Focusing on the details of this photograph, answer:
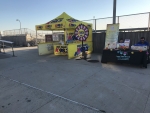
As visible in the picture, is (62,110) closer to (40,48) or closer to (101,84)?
(101,84)

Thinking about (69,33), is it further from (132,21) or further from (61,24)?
(132,21)

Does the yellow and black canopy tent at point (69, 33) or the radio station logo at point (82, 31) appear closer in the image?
the radio station logo at point (82, 31)

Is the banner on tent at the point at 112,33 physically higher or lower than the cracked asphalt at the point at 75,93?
higher

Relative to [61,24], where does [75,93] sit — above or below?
below

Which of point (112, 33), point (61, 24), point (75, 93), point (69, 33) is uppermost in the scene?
point (61, 24)

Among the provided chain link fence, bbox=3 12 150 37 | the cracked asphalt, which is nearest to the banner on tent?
chain link fence, bbox=3 12 150 37

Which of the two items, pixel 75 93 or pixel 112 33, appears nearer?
pixel 75 93

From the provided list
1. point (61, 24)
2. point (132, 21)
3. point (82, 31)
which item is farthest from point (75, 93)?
point (132, 21)

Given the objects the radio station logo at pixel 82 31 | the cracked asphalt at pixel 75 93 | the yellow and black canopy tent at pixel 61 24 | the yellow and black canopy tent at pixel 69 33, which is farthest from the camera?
the yellow and black canopy tent at pixel 61 24

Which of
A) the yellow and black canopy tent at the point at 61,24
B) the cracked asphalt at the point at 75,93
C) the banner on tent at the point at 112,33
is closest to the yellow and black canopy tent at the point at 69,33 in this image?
Answer: the yellow and black canopy tent at the point at 61,24

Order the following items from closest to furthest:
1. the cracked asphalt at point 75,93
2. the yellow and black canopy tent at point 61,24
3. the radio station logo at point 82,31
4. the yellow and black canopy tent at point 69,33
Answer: the cracked asphalt at point 75,93
the radio station logo at point 82,31
the yellow and black canopy tent at point 69,33
the yellow and black canopy tent at point 61,24

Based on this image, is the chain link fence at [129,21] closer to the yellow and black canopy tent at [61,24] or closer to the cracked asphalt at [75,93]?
the yellow and black canopy tent at [61,24]

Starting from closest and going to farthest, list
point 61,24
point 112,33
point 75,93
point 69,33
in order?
point 75,93 < point 61,24 < point 112,33 < point 69,33

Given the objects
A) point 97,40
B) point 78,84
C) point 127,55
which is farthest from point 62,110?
point 97,40
